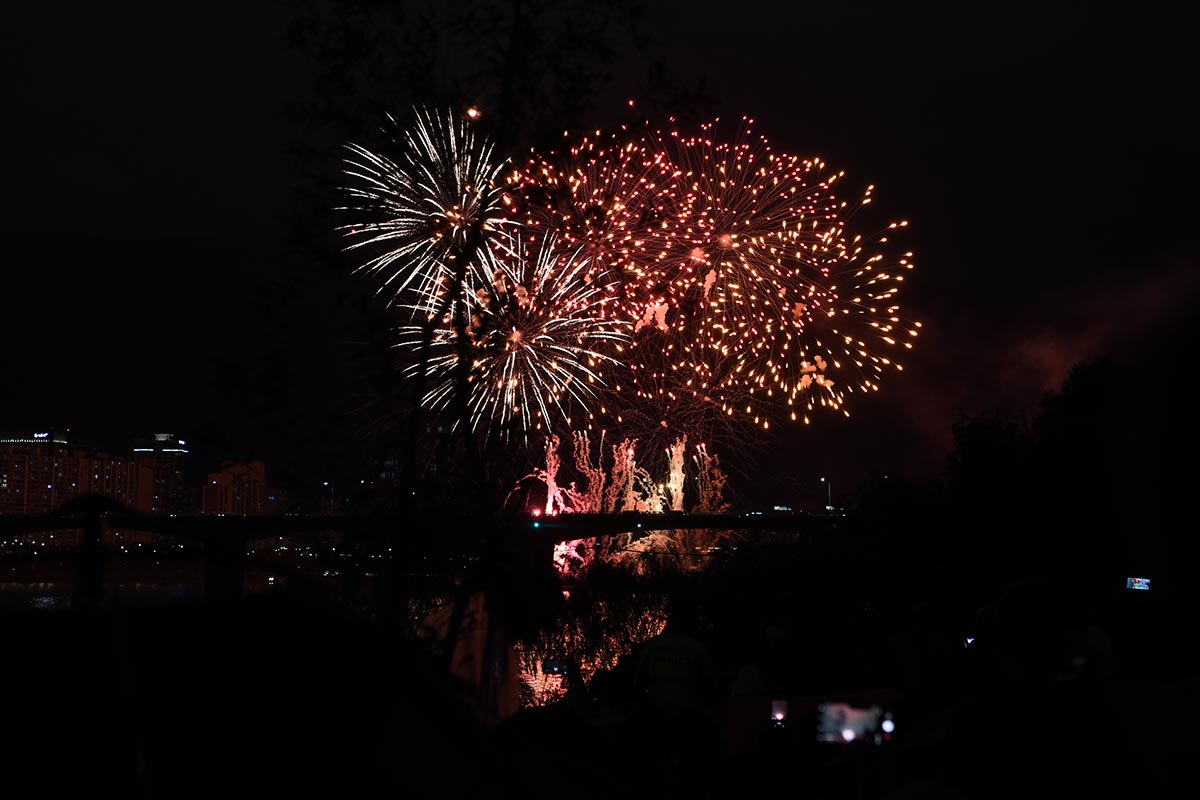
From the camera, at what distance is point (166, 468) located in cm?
782

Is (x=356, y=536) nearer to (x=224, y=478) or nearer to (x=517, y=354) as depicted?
(x=224, y=478)

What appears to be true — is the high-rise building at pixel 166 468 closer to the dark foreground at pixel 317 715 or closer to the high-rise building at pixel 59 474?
the high-rise building at pixel 59 474

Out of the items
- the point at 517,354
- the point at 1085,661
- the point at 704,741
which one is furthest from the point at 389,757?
the point at 517,354

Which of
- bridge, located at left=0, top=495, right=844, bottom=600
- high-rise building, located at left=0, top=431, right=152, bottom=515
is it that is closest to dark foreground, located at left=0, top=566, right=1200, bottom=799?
bridge, located at left=0, top=495, right=844, bottom=600

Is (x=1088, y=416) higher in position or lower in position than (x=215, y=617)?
higher

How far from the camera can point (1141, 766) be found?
11.3ft

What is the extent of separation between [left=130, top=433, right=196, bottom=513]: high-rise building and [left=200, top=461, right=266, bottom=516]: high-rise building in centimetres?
22

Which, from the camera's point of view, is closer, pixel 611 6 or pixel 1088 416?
pixel 611 6

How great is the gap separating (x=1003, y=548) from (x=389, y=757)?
1698 centimetres

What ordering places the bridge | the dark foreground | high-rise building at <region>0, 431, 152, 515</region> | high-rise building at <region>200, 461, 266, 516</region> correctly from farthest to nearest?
1. high-rise building at <region>0, 431, 152, 515</region>
2. high-rise building at <region>200, 461, 266, 516</region>
3. the bridge
4. the dark foreground

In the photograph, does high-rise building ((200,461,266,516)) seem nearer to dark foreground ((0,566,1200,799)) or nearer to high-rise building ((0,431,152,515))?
high-rise building ((0,431,152,515))

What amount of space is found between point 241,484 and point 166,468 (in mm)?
1883

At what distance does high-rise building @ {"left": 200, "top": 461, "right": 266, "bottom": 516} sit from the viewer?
20.0ft

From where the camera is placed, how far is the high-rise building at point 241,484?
6102mm
